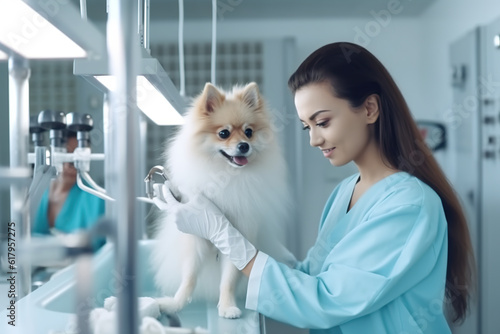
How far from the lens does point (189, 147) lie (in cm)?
140

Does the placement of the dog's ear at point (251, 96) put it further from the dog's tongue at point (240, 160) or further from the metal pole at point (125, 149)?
the metal pole at point (125, 149)

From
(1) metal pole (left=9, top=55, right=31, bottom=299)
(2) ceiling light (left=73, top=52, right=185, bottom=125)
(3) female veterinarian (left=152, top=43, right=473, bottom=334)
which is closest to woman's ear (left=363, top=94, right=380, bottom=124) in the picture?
(3) female veterinarian (left=152, top=43, right=473, bottom=334)

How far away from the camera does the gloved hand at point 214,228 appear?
3.98 feet

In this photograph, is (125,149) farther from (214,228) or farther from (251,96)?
(251,96)

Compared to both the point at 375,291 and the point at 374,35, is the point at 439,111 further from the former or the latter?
the point at 375,291

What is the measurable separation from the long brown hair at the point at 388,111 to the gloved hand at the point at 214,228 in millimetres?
443

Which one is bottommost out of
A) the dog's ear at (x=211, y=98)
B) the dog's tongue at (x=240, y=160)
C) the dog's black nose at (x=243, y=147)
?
the dog's tongue at (x=240, y=160)

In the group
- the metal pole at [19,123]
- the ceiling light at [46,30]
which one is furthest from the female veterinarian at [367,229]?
the ceiling light at [46,30]

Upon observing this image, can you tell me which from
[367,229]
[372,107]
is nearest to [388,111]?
[372,107]

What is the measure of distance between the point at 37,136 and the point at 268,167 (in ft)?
2.35

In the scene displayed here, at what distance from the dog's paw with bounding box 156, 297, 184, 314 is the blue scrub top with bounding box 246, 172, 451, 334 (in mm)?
206

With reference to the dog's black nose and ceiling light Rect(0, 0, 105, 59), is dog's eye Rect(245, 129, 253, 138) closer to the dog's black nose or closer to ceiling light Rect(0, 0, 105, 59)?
the dog's black nose

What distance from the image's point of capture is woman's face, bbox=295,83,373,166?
127cm

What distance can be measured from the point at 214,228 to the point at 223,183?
0.16m
